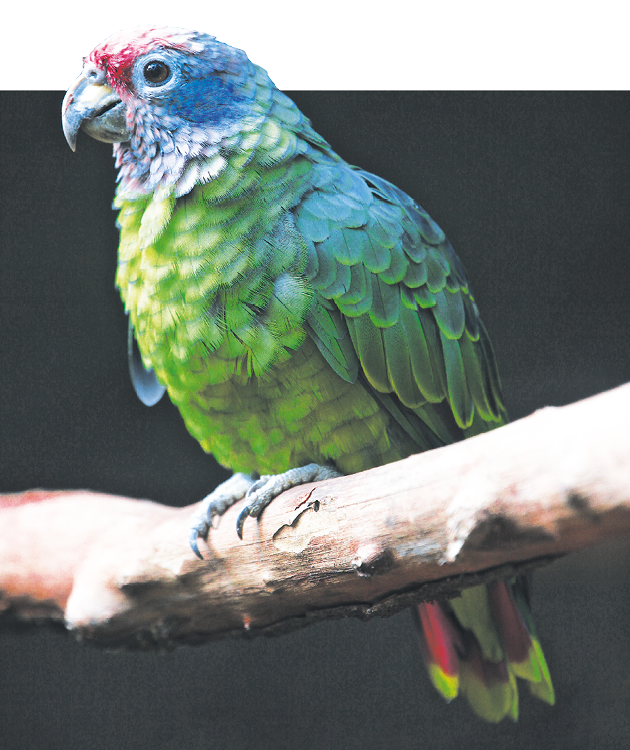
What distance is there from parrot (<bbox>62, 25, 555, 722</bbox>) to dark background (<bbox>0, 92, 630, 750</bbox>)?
239 mm

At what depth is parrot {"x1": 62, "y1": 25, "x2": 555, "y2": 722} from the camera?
1.18m

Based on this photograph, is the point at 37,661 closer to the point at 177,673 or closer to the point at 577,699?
the point at 177,673

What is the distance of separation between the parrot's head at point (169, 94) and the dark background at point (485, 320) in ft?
1.17

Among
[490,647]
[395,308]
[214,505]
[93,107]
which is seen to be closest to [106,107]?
[93,107]

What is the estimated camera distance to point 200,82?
1.25 m

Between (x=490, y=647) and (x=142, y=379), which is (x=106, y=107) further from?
(x=490, y=647)

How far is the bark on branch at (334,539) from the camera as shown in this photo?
0.72 metres

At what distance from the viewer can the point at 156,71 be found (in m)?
1.25

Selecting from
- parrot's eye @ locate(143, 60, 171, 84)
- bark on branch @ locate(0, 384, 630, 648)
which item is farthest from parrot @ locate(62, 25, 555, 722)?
bark on branch @ locate(0, 384, 630, 648)

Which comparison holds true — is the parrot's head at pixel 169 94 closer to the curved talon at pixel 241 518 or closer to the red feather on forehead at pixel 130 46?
the red feather on forehead at pixel 130 46

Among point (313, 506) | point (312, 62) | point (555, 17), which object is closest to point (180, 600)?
point (313, 506)

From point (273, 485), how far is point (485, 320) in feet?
2.66

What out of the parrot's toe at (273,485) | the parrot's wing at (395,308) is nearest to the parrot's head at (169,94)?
the parrot's wing at (395,308)

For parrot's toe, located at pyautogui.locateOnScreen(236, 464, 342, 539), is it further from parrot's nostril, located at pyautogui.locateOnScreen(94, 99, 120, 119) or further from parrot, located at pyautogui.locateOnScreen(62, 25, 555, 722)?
parrot's nostril, located at pyautogui.locateOnScreen(94, 99, 120, 119)
